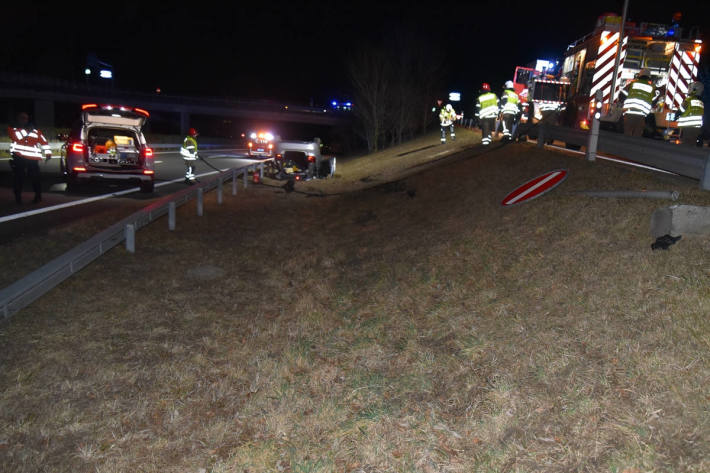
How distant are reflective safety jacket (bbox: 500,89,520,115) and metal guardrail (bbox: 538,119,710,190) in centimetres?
248

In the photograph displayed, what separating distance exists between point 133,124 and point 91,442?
10261 mm

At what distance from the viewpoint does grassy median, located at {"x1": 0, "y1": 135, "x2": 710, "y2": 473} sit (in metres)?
3.48

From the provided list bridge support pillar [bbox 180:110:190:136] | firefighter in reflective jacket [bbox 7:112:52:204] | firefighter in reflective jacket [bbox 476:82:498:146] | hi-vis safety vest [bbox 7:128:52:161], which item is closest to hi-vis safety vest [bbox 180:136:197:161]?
firefighter in reflective jacket [bbox 7:112:52:204]

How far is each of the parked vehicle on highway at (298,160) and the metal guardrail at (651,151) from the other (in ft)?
31.7

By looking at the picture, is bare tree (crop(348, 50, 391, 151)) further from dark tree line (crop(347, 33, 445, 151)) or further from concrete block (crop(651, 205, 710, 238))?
concrete block (crop(651, 205, 710, 238))

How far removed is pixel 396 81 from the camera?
3878 centimetres

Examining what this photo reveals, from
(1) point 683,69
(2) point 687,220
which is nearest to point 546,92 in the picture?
(1) point 683,69

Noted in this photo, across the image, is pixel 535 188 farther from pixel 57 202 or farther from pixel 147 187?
pixel 57 202

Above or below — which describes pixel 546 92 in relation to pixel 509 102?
above

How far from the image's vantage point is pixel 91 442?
363 centimetres

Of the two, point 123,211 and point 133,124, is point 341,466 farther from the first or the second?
point 133,124

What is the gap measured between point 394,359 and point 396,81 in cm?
3633

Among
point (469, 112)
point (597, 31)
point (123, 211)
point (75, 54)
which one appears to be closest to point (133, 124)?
point (123, 211)

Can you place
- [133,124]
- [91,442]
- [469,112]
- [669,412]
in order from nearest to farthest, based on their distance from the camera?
[669,412] < [91,442] < [133,124] < [469,112]
